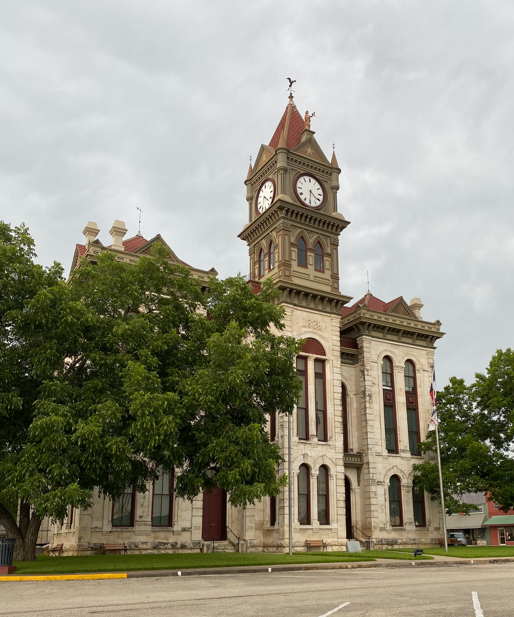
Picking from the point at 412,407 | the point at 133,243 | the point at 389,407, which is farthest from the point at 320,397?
the point at 133,243

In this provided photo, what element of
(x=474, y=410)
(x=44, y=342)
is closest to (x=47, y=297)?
(x=44, y=342)

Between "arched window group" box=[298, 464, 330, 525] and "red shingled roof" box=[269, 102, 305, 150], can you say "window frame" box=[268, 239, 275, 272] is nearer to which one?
"red shingled roof" box=[269, 102, 305, 150]

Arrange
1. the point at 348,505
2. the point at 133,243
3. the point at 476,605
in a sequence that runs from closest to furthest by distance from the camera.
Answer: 1. the point at 476,605
2. the point at 133,243
3. the point at 348,505

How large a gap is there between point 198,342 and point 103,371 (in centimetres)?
378

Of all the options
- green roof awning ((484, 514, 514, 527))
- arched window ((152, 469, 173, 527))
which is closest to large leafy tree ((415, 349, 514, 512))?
arched window ((152, 469, 173, 527))

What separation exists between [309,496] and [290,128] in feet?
77.3

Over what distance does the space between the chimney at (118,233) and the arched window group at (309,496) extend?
15666 mm

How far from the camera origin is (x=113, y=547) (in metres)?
28.1

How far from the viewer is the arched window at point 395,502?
37875 millimetres

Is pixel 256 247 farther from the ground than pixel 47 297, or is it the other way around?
pixel 256 247

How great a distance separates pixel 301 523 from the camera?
3334 cm

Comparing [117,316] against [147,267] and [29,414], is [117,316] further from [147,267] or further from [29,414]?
[29,414]

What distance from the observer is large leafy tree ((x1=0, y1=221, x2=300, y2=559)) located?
1880 cm

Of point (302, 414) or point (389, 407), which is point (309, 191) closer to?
point (302, 414)
